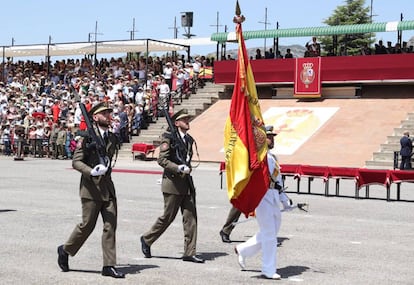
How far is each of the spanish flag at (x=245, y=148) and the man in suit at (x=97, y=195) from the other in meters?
1.37

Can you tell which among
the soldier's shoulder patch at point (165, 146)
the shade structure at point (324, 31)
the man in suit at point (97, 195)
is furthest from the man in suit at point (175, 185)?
the shade structure at point (324, 31)

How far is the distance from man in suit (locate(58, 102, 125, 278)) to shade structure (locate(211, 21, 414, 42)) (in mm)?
29056

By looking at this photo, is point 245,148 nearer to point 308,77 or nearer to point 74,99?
point 74,99

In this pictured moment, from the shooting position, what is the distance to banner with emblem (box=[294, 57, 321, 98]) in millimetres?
37562

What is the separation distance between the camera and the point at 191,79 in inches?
1645

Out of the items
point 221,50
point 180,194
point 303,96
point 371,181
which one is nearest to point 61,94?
point 221,50

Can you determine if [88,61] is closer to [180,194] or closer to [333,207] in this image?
[333,207]

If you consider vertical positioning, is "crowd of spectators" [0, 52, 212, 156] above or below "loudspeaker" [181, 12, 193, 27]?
below

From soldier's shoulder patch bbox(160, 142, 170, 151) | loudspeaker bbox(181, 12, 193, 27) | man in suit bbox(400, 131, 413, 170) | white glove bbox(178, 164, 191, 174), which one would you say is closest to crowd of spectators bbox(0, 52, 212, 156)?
man in suit bbox(400, 131, 413, 170)

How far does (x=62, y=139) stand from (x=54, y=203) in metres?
19.8

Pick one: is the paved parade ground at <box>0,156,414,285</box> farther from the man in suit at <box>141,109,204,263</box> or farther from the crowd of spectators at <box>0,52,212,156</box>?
the crowd of spectators at <box>0,52,212,156</box>

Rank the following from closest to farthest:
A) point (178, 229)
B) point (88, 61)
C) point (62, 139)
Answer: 1. point (178, 229)
2. point (62, 139)
3. point (88, 61)

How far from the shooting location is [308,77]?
37969mm

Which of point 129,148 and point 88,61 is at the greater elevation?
point 88,61
